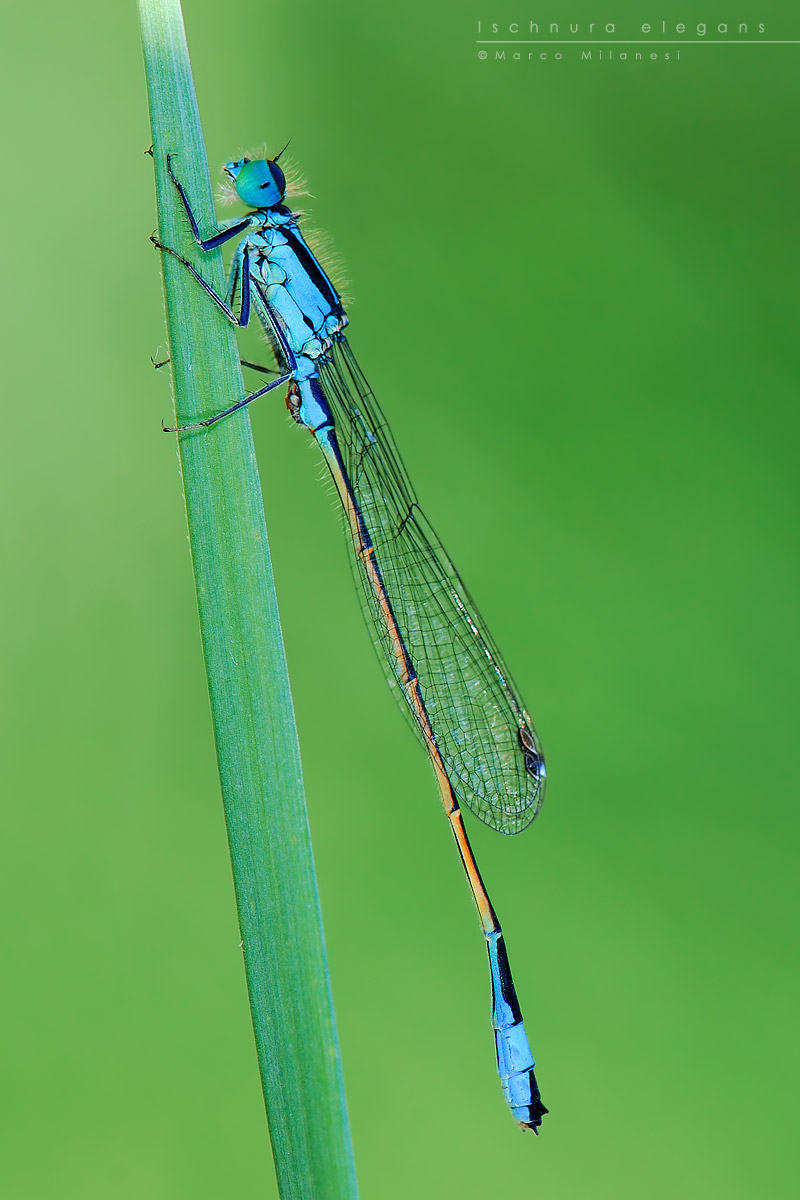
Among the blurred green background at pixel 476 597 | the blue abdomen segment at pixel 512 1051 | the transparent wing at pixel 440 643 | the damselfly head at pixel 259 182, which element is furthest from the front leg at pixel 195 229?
the blue abdomen segment at pixel 512 1051

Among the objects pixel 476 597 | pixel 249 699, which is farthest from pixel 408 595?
pixel 249 699

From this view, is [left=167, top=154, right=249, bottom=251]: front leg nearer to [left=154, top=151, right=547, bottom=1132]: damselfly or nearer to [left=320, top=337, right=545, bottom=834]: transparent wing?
[left=154, top=151, right=547, bottom=1132]: damselfly

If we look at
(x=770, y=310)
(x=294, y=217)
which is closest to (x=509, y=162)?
(x=770, y=310)

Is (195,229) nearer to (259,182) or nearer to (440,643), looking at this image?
(259,182)

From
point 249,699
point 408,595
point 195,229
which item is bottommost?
point 249,699

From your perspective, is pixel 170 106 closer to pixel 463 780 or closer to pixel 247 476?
pixel 247 476

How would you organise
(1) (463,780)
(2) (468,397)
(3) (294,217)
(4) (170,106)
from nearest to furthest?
(4) (170,106) < (3) (294,217) < (1) (463,780) < (2) (468,397)

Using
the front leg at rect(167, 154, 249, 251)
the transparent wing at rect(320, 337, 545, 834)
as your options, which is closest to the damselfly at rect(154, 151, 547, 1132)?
the transparent wing at rect(320, 337, 545, 834)

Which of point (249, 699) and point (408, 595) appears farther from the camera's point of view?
point (408, 595)
